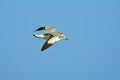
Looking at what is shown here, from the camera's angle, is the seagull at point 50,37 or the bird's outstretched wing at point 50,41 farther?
the seagull at point 50,37

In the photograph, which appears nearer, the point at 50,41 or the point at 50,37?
the point at 50,41

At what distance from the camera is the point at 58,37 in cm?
4159

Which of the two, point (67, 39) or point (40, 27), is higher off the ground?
point (40, 27)

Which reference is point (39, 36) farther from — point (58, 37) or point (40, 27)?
point (40, 27)

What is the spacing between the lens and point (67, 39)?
41.5 metres

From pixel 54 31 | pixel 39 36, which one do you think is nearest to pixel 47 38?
pixel 39 36

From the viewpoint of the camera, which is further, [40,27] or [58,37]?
[40,27]

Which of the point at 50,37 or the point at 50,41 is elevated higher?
the point at 50,37

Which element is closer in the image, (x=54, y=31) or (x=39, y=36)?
(x=39, y=36)

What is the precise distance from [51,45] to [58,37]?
1611 millimetres

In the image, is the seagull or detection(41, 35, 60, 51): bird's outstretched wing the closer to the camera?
detection(41, 35, 60, 51): bird's outstretched wing

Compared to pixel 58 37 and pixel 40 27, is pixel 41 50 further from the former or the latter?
pixel 40 27

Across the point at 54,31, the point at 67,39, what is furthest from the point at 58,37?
the point at 54,31

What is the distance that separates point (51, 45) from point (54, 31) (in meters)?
5.78
